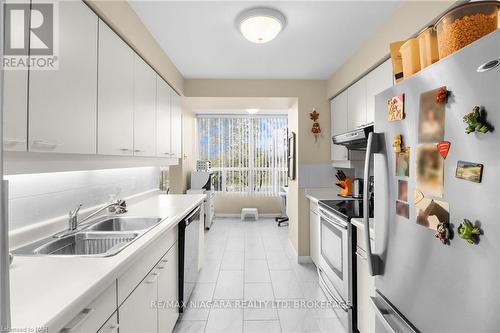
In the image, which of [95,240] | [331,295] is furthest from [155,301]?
[331,295]

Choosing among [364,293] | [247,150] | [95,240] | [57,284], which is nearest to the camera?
[57,284]

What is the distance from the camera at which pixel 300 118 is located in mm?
3463

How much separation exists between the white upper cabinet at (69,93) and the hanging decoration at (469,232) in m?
1.58

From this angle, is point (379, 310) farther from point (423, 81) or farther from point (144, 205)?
point (144, 205)

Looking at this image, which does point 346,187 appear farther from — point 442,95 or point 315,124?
point 442,95

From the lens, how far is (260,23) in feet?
6.34

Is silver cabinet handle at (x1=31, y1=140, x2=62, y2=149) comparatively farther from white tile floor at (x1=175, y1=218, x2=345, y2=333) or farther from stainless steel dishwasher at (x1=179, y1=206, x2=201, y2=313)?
white tile floor at (x1=175, y1=218, x2=345, y2=333)

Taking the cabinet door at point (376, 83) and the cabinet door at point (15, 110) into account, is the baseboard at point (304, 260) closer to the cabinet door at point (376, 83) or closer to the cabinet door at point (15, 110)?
the cabinet door at point (376, 83)

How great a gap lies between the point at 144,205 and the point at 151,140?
28.1 inches

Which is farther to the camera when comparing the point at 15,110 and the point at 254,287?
the point at 254,287

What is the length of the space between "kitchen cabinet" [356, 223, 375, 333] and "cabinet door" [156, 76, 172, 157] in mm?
1994

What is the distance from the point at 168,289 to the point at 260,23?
2130mm

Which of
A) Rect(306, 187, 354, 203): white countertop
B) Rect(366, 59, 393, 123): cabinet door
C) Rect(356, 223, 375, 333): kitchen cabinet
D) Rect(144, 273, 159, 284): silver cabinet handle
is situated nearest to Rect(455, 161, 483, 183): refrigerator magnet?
Rect(356, 223, 375, 333): kitchen cabinet

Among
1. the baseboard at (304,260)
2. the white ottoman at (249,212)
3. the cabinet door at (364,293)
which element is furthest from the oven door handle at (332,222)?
the white ottoman at (249,212)
